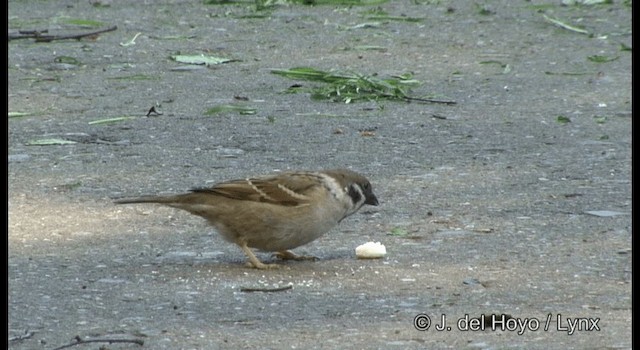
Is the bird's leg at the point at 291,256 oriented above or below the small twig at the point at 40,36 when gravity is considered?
above

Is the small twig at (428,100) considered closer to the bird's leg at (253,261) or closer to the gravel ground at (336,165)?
the gravel ground at (336,165)

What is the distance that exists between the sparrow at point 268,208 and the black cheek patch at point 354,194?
0.14ft

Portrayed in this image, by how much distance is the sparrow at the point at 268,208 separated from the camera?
5824mm

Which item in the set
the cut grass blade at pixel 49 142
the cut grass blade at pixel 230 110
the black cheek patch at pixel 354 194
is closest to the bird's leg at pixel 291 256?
the black cheek patch at pixel 354 194

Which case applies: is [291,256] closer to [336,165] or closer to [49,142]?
[336,165]

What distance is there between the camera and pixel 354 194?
6.07m

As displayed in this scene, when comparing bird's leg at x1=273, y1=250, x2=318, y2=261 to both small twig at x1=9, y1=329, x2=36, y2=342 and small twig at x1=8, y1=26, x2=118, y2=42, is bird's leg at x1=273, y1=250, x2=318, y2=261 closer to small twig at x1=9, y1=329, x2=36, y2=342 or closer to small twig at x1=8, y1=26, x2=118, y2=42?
small twig at x1=9, y1=329, x2=36, y2=342

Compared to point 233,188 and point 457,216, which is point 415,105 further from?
point 233,188

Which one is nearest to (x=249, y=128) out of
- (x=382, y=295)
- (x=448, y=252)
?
(x=448, y=252)

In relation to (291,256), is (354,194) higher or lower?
higher

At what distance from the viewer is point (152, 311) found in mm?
5340

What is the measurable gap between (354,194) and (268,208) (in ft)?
1.38

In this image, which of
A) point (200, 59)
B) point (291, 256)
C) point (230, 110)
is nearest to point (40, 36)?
point (200, 59)
